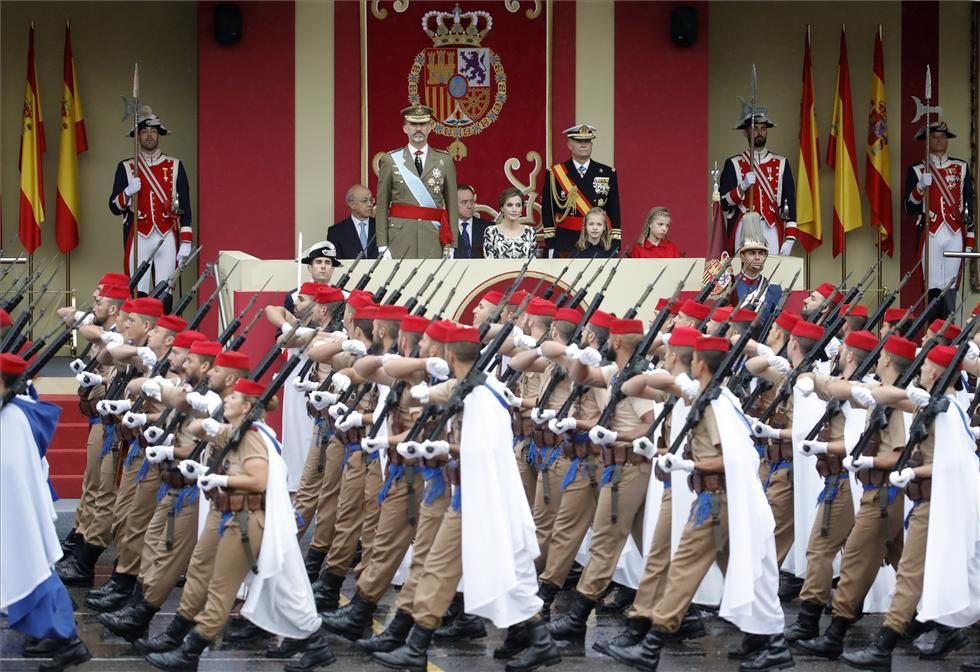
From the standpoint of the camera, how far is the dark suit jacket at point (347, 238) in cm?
1514

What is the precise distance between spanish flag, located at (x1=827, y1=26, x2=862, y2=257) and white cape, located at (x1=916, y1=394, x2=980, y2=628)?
27.0ft

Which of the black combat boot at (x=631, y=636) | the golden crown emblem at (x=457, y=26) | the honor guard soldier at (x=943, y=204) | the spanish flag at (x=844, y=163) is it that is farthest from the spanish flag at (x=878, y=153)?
the black combat boot at (x=631, y=636)

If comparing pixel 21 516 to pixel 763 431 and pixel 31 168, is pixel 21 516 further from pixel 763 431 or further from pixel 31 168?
pixel 31 168

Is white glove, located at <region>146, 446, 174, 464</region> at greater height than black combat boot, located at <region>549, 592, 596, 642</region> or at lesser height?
greater

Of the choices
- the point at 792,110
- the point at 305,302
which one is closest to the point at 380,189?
the point at 305,302

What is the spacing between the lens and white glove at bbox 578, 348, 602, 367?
1012cm

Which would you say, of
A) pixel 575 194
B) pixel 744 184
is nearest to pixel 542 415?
pixel 575 194

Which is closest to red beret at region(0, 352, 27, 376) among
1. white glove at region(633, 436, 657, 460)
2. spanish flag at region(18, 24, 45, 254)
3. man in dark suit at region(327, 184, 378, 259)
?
white glove at region(633, 436, 657, 460)

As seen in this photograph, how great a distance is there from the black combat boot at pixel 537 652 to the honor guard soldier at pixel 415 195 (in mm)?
5575

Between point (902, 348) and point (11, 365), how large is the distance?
14.8 feet

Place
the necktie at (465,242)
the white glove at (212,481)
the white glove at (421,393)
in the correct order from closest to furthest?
1. the white glove at (212,481)
2. the white glove at (421,393)
3. the necktie at (465,242)

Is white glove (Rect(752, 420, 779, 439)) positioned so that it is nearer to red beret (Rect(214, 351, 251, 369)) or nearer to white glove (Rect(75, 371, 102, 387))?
red beret (Rect(214, 351, 251, 369))

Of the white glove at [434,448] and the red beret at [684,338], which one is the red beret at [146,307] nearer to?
the white glove at [434,448]

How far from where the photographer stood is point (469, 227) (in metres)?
16.0
